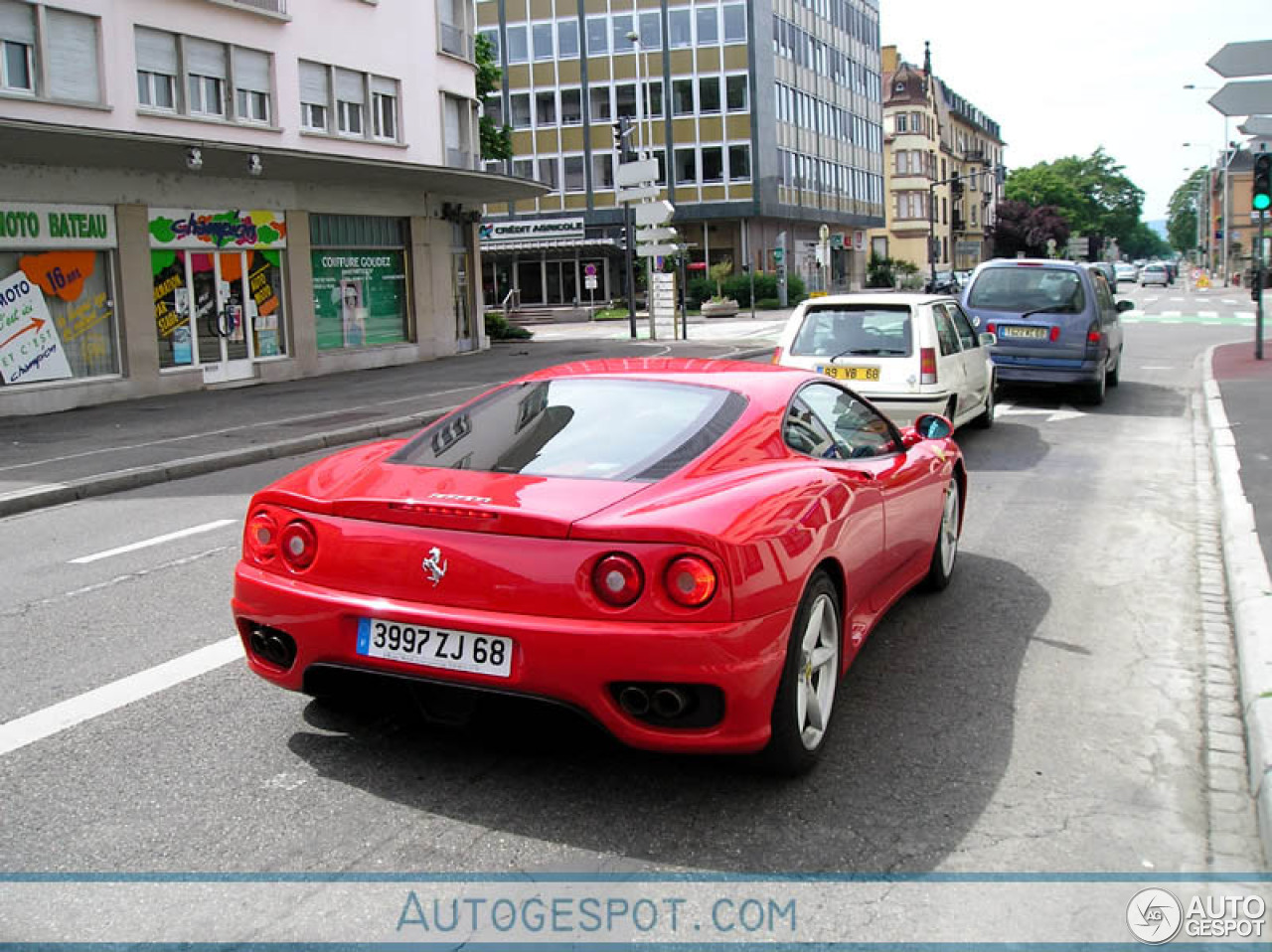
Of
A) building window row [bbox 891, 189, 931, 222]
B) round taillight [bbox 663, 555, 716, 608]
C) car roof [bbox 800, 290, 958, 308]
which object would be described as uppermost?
building window row [bbox 891, 189, 931, 222]

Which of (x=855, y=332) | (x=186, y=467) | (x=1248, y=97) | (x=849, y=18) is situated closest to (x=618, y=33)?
(x=849, y=18)

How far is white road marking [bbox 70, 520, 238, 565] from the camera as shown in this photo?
818 cm

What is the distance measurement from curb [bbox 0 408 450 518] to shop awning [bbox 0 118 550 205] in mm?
5909

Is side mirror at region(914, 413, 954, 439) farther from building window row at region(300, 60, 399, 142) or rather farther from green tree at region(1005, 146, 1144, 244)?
green tree at region(1005, 146, 1144, 244)

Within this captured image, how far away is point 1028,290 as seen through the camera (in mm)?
16047

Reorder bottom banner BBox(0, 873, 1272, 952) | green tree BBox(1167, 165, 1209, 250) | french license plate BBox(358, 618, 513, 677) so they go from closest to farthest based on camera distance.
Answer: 1. bottom banner BBox(0, 873, 1272, 952)
2. french license plate BBox(358, 618, 513, 677)
3. green tree BBox(1167, 165, 1209, 250)

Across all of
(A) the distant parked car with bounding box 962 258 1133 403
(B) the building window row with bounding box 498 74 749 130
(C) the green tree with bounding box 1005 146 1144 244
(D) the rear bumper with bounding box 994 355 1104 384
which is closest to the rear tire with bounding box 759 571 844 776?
(D) the rear bumper with bounding box 994 355 1104 384

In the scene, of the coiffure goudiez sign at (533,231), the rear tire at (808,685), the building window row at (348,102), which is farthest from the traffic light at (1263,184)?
the coiffure goudiez sign at (533,231)

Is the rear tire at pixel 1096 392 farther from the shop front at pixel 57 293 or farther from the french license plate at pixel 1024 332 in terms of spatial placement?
the shop front at pixel 57 293

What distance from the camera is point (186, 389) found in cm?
2228

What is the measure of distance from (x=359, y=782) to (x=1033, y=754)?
231cm

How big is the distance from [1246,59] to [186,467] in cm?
980

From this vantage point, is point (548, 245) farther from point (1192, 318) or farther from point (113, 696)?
point (113, 696)

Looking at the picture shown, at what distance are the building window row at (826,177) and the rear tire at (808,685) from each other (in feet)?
195
